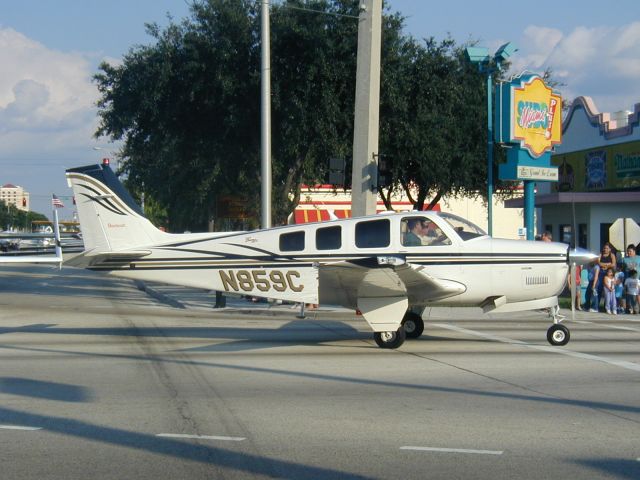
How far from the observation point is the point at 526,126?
25.0 meters

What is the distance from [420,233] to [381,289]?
127 cm

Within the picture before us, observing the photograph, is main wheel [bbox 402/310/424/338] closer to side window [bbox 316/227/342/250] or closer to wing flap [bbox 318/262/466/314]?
wing flap [bbox 318/262/466/314]

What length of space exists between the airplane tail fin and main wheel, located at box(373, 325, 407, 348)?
4.51m

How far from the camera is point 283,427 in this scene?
815 centimetres

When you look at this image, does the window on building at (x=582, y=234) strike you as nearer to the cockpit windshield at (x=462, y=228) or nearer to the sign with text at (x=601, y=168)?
the sign with text at (x=601, y=168)

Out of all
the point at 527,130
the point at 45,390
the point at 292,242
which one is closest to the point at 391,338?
the point at 292,242

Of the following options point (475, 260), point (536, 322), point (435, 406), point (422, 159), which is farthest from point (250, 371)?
point (422, 159)

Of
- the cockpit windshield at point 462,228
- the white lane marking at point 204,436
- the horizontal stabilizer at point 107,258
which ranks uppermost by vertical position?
the cockpit windshield at point 462,228

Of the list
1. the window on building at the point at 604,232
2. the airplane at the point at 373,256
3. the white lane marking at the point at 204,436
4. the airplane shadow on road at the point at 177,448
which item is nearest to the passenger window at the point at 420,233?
the airplane at the point at 373,256

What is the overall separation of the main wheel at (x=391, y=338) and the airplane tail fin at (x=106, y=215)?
14.8 feet

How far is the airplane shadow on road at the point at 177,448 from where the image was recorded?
6629mm

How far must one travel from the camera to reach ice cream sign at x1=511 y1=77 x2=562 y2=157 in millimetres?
24953

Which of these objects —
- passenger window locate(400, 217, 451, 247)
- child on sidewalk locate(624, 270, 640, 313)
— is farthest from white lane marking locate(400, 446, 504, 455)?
child on sidewalk locate(624, 270, 640, 313)

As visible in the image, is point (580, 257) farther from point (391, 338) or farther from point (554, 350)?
point (391, 338)
